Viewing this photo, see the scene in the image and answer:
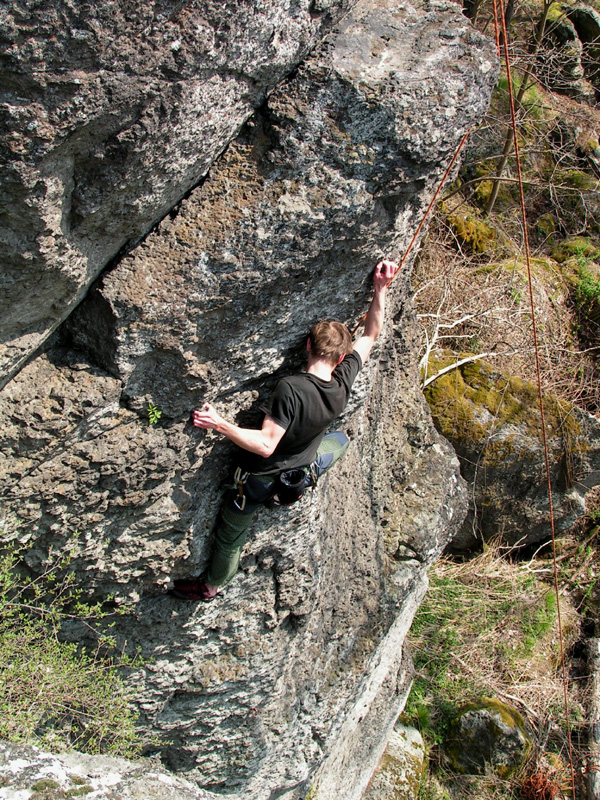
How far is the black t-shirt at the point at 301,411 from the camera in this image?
3.47 metres

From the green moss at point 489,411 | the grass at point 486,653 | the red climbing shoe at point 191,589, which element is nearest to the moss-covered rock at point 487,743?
the grass at point 486,653

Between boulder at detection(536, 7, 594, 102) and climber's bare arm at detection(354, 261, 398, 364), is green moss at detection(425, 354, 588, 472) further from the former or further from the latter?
boulder at detection(536, 7, 594, 102)

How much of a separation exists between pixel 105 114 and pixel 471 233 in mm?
8980

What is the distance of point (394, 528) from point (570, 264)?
7423 millimetres

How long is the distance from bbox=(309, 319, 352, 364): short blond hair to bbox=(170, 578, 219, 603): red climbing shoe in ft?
5.38

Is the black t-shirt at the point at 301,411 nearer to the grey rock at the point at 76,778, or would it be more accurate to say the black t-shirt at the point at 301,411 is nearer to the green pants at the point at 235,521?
the green pants at the point at 235,521

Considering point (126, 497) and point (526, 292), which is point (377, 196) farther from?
point (526, 292)

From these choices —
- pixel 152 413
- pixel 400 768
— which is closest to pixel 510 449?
pixel 400 768

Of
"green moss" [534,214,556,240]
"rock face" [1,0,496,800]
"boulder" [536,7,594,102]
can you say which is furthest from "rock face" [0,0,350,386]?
"boulder" [536,7,594,102]

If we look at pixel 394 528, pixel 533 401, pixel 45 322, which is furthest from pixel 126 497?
pixel 533 401

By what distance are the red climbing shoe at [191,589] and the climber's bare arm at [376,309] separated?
1.73m

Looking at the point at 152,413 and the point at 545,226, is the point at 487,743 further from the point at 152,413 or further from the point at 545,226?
the point at 545,226

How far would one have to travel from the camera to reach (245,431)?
3.40 metres

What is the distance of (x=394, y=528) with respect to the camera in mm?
5562
